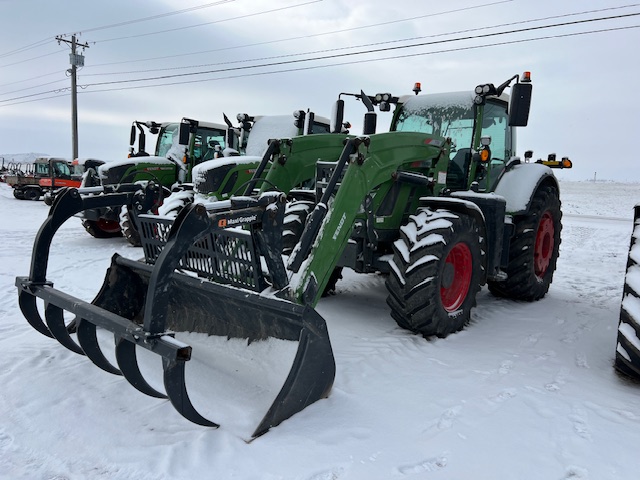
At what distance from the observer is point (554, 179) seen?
6.30m

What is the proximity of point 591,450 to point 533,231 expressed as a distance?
3450mm

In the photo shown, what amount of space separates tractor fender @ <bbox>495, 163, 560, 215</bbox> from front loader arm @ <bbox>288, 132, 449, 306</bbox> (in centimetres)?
160

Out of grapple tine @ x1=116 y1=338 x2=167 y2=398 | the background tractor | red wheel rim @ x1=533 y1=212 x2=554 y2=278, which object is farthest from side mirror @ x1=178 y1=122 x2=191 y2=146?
the background tractor

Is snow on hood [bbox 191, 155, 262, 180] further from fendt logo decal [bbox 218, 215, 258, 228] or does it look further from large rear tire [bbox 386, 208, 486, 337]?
fendt logo decal [bbox 218, 215, 258, 228]

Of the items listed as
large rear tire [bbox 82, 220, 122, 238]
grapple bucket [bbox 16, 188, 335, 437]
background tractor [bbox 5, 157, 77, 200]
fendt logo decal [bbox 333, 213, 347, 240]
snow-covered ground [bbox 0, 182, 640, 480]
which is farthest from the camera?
background tractor [bbox 5, 157, 77, 200]

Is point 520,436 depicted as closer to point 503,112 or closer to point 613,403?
point 613,403

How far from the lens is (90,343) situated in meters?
3.13

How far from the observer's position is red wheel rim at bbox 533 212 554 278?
6.24m

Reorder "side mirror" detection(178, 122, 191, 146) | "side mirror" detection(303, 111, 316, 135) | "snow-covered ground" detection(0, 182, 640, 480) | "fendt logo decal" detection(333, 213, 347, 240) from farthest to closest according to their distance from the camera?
"side mirror" detection(178, 122, 191, 146) → "side mirror" detection(303, 111, 316, 135) → "fendt logo decal" detection(333, 213, 347, 240) → "snow-covered ground" detection(0, 182, 640, 480)

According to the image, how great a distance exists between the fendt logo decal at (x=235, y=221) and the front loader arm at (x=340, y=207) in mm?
468

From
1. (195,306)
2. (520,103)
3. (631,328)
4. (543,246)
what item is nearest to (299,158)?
(195,306)

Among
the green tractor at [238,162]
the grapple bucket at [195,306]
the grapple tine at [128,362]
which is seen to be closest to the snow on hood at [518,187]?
the green tractor at [238,162]

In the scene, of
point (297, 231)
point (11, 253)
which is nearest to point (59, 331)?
point (297, 231)

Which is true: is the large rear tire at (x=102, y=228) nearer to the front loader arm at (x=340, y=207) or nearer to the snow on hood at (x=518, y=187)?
the front loader arm at (x=340, y=207)
